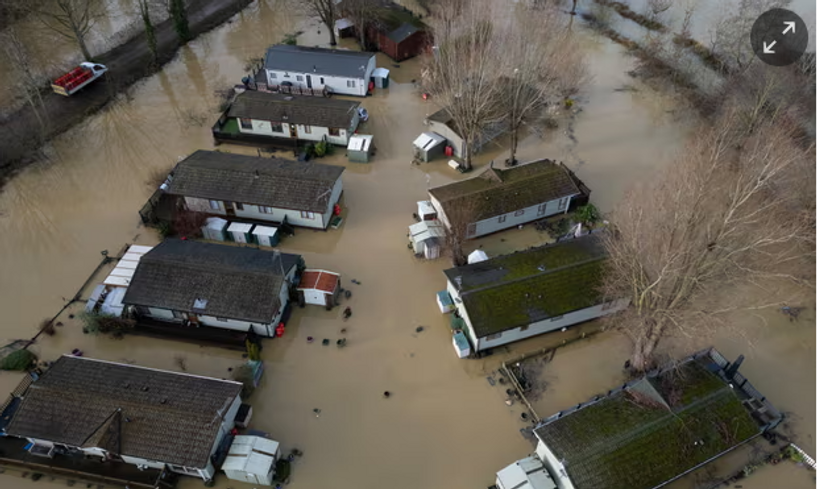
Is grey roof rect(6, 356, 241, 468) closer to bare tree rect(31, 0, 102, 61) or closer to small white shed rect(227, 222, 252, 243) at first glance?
small white shed rect(227, 222, 252, 243)

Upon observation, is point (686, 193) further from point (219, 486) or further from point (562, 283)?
point (219, 486)

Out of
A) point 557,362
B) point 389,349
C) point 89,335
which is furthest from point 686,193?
point 89,335

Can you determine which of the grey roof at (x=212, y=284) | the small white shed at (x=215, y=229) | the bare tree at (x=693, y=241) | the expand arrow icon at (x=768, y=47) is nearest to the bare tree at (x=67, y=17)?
the small white shed at (x=215, y=229)

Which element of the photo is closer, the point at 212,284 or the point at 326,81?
the point at 212,284

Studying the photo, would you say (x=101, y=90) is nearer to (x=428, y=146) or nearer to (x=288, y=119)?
(x=288, y=119)

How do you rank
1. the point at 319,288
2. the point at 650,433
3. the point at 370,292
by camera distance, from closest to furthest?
the point at 650,433 → the point at 319,288 → the point at 370,292

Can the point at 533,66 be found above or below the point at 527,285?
above

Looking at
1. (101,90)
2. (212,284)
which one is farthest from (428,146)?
(101,90)
